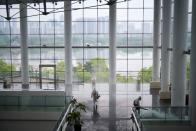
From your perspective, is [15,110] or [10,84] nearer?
[15,110]

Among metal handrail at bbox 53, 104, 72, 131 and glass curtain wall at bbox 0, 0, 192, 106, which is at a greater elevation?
glass curtain wall at bbox 0, 0, 192, 106

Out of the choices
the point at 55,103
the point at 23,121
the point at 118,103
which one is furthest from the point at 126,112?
the point at 23,121

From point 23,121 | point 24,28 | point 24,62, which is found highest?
point 24,28

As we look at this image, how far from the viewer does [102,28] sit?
3738cm

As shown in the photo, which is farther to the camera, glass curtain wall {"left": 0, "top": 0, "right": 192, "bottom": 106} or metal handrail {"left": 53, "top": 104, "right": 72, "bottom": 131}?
glass curtain wall {"left": 0, "top": 0, "right": 192, "bottom": 106}

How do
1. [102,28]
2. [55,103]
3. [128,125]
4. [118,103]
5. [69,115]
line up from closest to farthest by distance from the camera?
[69,115] → [128,125] → [55,103] → [118,103] → [102,28]

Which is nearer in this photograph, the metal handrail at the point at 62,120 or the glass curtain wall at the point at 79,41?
the metal handrail at the point at 62,120

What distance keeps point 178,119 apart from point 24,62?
1653 cm

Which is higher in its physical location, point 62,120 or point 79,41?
point 79,41

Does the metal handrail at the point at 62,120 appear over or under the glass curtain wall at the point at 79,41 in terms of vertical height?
under

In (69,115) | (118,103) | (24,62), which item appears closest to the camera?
(69,115)

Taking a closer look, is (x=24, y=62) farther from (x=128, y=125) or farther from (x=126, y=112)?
(x=128, y=125)

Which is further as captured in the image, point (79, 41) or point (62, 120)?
A: point (79, 41)

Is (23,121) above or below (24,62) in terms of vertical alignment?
below
